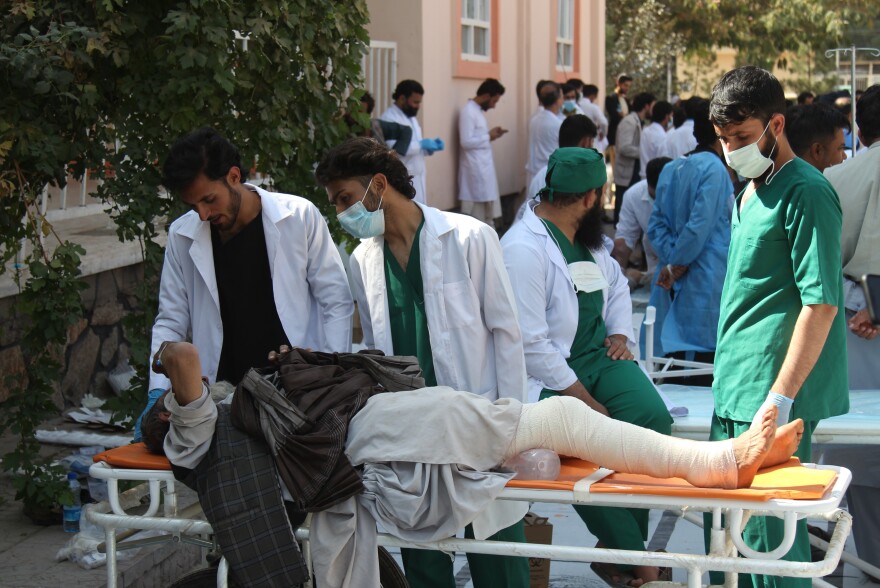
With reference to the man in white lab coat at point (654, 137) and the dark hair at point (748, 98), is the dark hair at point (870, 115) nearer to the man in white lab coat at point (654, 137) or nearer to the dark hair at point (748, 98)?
the dark hair at point (748, 98)

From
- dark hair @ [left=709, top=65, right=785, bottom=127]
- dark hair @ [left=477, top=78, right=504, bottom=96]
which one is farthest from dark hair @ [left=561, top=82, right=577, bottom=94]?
dark hair @ [left=709, top=65, right=785, bottom=127]

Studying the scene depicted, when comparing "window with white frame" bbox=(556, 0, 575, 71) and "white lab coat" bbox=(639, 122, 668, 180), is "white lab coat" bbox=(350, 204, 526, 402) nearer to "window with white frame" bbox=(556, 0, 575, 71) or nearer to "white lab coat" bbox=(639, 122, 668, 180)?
"white lab coat" bbox=(639, 122, 668, 180)

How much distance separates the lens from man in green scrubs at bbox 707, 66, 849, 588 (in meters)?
3.32

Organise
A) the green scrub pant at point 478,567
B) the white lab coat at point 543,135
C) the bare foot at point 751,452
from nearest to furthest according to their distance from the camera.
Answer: the bare foot at point 751,452 < the green scrub pant at point 478,567 < the white lab coat at point 543,135

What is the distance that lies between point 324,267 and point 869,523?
2.37 meters

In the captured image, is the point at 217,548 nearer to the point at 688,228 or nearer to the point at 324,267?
the point at 324,267

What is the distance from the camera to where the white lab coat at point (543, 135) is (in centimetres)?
1387

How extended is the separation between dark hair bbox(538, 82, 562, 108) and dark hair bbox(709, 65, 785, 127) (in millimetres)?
10565

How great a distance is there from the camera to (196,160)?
383 centimetres

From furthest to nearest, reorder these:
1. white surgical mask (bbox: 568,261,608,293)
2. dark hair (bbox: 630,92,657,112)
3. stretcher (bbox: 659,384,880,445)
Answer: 1. dark hair (bbox: 630,92,657,112)
2. white surgical mask (bbox: 568,261,608,293)
3. stretcher (bbox: 659,384,880,445)

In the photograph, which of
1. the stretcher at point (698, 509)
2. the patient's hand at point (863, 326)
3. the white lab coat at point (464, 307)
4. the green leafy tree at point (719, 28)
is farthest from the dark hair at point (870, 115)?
the green leafy tree at point (719, 28)

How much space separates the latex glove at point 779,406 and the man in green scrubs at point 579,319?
1007mm

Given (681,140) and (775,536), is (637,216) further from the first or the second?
(775,536)

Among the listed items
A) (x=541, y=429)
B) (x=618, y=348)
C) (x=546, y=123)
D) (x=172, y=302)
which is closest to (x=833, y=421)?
(x=618, y=348)
